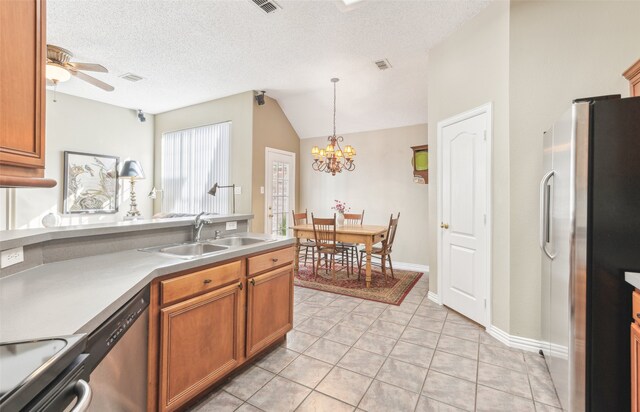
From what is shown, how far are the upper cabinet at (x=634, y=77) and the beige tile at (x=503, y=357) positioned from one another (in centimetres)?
204

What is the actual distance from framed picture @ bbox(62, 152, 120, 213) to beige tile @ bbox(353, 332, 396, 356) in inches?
207

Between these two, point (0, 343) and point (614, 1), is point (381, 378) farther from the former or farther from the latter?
point (614, 1)

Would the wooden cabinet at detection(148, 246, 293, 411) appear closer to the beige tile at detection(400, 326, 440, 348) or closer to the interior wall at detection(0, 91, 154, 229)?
the beige tile at detection(400, 326, 440, 348)

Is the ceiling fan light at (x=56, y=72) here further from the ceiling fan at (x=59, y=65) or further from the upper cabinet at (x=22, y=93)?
the upper cabinet at (x=22, y=93)

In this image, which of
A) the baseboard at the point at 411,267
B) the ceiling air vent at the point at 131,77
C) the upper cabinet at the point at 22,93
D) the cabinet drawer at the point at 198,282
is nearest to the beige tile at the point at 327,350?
the cabinet drawer at the point at 198,282

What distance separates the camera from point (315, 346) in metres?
2.45

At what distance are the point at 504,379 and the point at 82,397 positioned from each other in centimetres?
240

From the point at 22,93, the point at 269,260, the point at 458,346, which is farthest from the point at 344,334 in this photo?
the point at 22,93

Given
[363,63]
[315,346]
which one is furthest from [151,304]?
[363,63]

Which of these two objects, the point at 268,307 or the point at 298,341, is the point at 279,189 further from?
the point at 268,307

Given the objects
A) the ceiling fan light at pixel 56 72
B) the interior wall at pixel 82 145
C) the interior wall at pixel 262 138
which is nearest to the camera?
the ceiling fan light at pixel 56 72

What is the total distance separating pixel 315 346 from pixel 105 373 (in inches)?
66.2

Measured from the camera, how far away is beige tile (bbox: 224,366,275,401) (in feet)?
6.09

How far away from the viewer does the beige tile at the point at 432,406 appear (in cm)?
171
